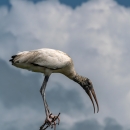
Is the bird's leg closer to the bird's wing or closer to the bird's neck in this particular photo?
the bird's wing

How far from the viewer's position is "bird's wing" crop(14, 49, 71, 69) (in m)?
18.4

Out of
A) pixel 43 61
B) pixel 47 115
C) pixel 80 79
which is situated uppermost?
pixel 80 79

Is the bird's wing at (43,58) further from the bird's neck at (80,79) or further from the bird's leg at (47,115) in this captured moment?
the bird's neck at (80,79)

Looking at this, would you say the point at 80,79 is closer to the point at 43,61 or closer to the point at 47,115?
the point at 43,61

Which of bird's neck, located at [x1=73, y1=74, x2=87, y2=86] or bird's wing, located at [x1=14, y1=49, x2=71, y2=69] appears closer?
bird's wing, located at [x1=14, y1=49, x2=71, y2=69]

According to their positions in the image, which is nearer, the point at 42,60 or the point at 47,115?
the point at 47,115

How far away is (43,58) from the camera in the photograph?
1872cm

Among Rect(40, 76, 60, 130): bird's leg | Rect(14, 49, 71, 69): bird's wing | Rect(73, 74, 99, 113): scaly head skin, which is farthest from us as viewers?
Rect(73, 74, 99, 113): scaly head skin

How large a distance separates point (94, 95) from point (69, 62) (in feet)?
7.33

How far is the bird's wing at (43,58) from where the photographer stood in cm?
1844

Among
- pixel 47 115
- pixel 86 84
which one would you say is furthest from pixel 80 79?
pixel 47 115

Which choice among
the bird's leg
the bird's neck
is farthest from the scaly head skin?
the bird's leg

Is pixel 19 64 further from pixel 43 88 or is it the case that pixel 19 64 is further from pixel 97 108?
pixel 97 108

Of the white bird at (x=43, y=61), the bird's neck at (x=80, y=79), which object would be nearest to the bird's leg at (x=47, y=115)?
the white bird at (x=43, y=61)
